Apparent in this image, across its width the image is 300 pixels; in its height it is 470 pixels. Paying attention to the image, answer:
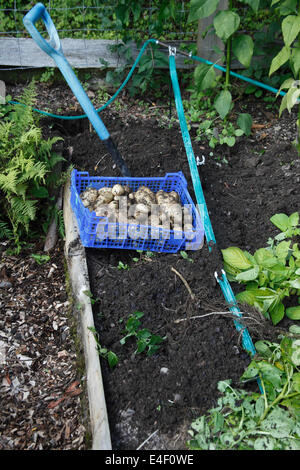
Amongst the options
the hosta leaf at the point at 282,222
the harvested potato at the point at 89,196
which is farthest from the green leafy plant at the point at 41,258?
the hosta leaf at the point at 282,222

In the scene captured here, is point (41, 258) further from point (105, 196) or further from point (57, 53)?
point (57, 53)

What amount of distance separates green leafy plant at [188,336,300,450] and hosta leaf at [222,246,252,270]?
1.71 feet

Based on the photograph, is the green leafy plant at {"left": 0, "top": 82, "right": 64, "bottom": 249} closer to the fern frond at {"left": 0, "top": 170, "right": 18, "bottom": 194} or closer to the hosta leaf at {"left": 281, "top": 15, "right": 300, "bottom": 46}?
the fern frond at {"left": 0, "top": 170, "right": 18, "bottom": 194}

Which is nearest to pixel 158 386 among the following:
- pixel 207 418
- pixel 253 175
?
pixel 207 418

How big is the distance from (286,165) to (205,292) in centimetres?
167

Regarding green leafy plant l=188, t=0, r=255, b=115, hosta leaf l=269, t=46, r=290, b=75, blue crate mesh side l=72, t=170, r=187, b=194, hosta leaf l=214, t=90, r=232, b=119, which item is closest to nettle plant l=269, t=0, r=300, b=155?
hosta leaf l=269, t=46, r=290, b=75

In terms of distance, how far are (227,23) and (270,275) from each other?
2043 mm

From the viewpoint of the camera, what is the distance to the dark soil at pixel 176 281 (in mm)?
2426

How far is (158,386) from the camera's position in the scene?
249 centimetres

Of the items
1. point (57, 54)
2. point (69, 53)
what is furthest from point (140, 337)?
point (69, 53)

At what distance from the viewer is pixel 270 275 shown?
2.85 m

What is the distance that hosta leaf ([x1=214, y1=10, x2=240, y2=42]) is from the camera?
12.0ft

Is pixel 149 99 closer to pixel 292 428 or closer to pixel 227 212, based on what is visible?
pixel 227 212

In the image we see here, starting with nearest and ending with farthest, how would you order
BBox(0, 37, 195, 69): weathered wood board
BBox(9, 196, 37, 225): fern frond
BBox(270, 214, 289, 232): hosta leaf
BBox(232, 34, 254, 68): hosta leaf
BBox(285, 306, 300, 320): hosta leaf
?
BBox(285, 306, 300, 320): hosta leaf
BBox(270, 214, 289, 232): hosta leaf
BBox(9, 196, 37, 225): fern frond
BBox(232, 34, 254, 68): hosta leaf
BBox(0, 37, 195, 69): weathered wood board
